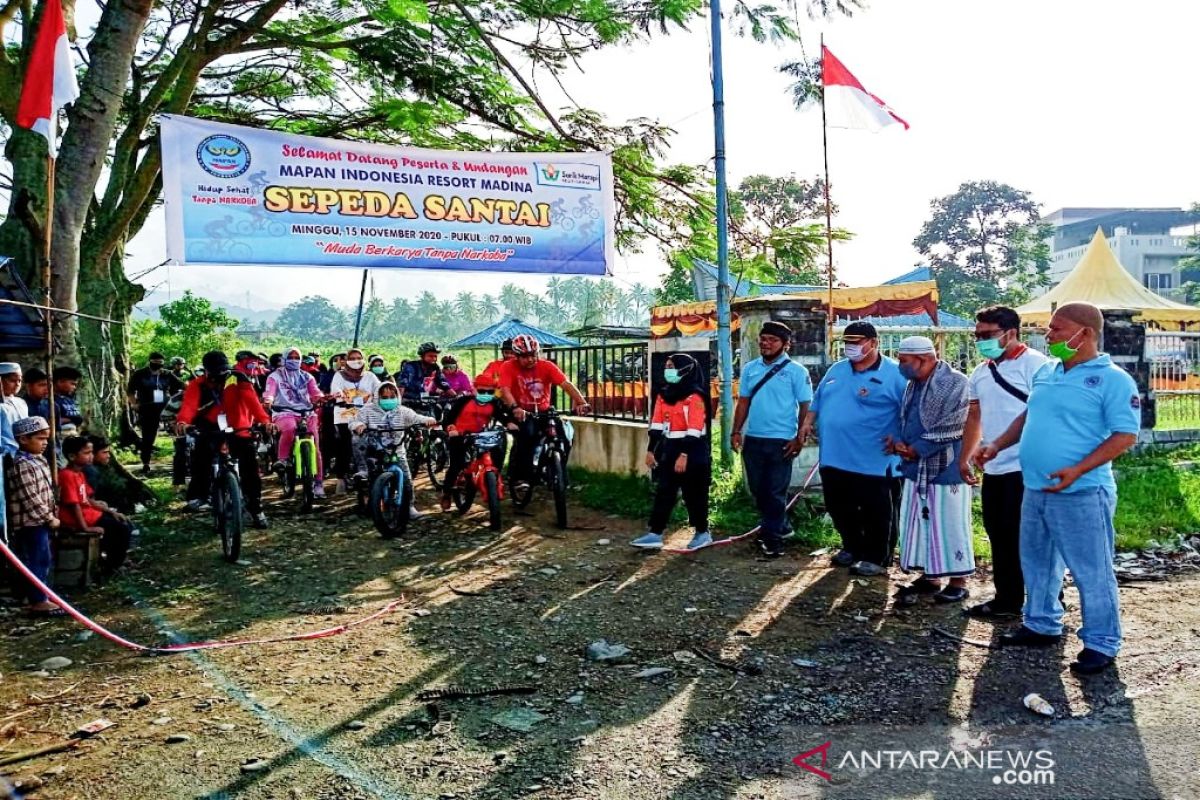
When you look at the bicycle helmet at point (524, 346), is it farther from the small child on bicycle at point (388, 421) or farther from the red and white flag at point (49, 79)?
the red and white flag at point (49, 79)

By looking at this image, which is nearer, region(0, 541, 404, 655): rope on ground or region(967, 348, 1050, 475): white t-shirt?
region(0, 541, 404, 655): rope on ground

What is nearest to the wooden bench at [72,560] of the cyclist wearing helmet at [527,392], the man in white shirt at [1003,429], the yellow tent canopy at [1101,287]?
the cyclist wearing helmet at [527,392]

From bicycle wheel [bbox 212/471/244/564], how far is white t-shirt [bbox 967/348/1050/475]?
17.6 ft

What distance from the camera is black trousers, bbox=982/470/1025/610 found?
5.01 meters

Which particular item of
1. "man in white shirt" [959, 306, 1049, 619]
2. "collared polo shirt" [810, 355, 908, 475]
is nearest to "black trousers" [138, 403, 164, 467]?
"collared polo shirt" [810, 355, 908, 475]

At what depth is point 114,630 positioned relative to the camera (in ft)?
17.3

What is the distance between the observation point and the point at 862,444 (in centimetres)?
602

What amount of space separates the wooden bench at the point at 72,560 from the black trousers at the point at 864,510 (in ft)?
16.7

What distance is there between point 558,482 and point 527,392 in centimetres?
96

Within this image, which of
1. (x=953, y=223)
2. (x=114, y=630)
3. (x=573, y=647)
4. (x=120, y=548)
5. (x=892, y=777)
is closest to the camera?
(x=892, y=777)

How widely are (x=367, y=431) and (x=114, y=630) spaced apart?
3.20 meters

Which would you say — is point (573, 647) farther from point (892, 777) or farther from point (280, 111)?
point (280, 111)

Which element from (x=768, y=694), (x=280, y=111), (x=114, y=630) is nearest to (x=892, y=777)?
(x=768, y=694)

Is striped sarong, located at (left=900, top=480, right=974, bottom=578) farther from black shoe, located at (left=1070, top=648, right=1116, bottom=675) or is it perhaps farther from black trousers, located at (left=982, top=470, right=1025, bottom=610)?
black shoe, located at (left=1070, top=648, right=1116, bottom=675)
